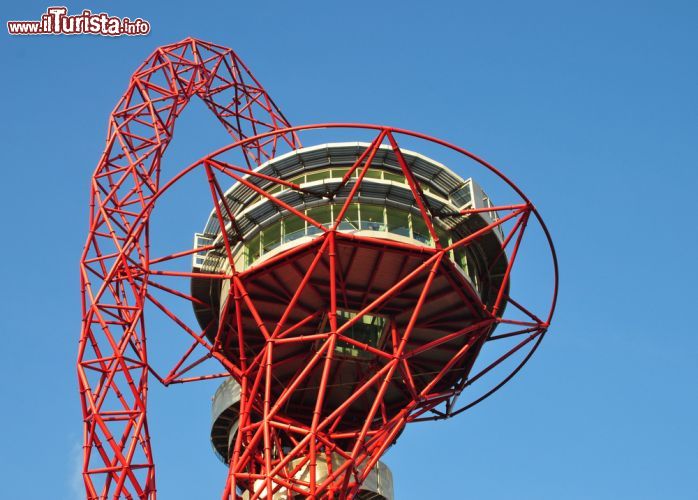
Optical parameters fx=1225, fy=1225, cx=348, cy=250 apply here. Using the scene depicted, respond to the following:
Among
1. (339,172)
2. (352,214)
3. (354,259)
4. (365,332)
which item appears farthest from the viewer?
(365,332)

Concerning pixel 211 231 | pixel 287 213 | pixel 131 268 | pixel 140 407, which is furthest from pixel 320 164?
pixel 140 407

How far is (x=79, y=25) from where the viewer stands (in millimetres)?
64125

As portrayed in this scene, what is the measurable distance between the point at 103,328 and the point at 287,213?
355 inches

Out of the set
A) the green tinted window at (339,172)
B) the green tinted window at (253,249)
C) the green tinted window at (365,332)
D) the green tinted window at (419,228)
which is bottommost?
the green tinted window at (365,332)

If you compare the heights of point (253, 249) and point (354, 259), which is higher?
point (253, 249)

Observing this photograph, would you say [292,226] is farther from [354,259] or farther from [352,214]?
[354,259]

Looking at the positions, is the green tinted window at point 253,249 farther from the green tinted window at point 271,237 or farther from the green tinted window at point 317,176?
the green tinted window at point 317,176

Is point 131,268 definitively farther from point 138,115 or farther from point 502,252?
point 502,252

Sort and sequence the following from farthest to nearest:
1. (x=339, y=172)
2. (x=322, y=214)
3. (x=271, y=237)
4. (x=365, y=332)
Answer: (x=365, y=332) → (x=339, y=172) → (x=271, y=237) → (x=322, y=214)

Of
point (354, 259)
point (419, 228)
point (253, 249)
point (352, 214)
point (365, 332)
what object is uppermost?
point (253, 249)

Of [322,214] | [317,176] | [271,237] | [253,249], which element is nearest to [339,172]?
[317,176]

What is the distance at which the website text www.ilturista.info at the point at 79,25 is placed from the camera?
209 feet

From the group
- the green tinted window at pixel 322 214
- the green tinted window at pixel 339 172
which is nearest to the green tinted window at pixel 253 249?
the green tinted window at pixel 322 214

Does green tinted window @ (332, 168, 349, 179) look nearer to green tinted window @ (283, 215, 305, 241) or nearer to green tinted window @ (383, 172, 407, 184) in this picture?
green tinted window @ (383, 172, 407, 184)
